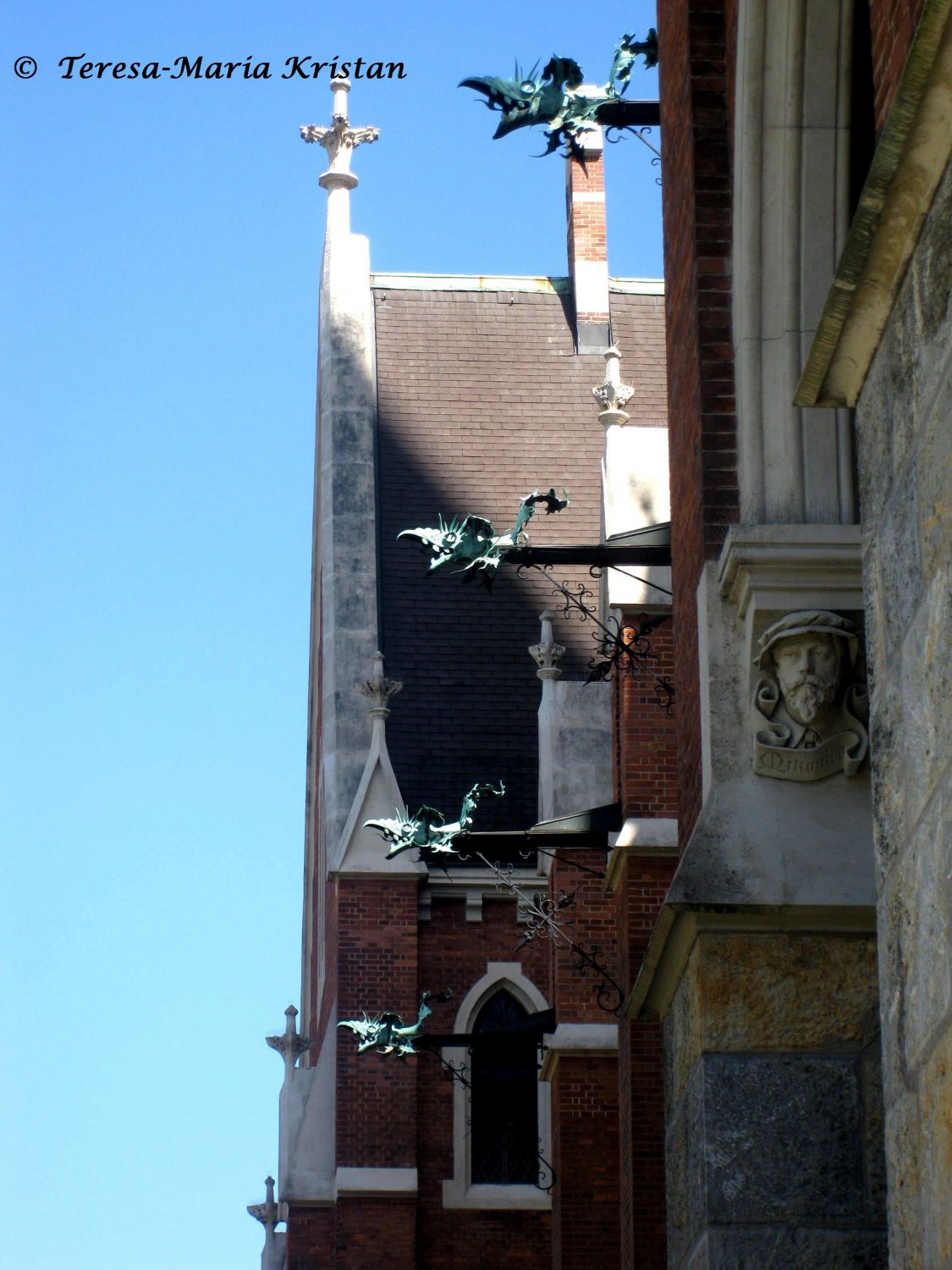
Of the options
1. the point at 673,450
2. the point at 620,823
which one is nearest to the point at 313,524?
the point at 620,823

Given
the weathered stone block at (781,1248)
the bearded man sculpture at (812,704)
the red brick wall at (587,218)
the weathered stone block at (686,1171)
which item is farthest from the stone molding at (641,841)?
the red brick wall at (587,218)

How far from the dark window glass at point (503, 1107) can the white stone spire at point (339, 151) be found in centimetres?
1151

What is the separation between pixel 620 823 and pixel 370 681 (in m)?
9.45

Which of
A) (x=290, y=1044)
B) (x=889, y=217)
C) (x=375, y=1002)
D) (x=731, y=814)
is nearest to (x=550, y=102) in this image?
(x=731, y=814)

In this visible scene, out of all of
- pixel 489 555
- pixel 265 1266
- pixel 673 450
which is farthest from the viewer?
pixel 265 1266

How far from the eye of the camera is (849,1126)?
26.2ft

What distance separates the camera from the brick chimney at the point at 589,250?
32.1 m

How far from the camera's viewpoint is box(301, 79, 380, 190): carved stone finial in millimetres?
31875

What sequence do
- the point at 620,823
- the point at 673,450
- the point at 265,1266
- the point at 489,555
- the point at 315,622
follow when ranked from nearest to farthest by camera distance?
the point at 673,450
the point at 489,555
the point at 620,823
the point at 265,1266
the point at 315,622

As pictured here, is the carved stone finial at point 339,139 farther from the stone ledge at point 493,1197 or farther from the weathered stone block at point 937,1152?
the weathered stone block at point 937,1152

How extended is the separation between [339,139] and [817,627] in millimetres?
24775

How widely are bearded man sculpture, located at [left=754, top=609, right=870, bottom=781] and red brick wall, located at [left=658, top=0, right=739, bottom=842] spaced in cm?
59

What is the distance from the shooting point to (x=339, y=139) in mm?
32188

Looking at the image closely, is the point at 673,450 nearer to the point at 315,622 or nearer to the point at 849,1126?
the point at 849,1126
